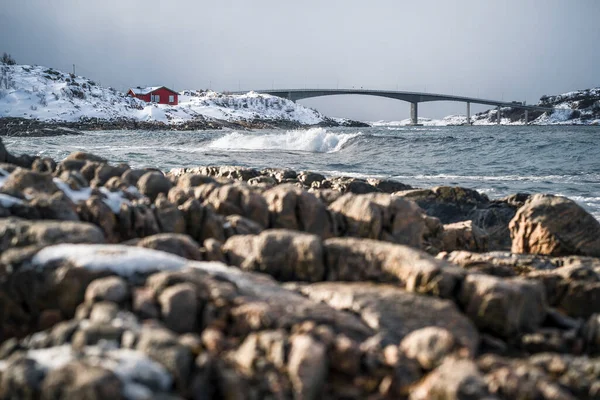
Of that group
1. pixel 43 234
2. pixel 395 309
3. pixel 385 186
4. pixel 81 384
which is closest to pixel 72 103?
pixel 385 186

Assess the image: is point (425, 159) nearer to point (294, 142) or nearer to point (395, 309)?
point (294, 142)

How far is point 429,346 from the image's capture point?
3.53m

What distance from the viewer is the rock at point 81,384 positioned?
9.32 ft

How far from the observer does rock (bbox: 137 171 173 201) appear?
746 cm

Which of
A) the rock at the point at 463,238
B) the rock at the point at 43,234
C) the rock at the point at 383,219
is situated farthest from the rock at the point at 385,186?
the rock at the point at 43,234

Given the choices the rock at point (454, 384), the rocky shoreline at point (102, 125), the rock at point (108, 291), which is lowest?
the rock at point (454, 384)

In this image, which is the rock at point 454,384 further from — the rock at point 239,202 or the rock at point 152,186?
the rock at point 152,186

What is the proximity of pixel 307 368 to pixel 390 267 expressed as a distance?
5.73 feet

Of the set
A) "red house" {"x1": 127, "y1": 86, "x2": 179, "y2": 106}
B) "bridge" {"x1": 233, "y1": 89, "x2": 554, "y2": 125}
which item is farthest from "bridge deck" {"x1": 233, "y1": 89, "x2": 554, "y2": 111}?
"red house" {"x1": 127, "y1": 86, "x2": 179, "y2": 106}

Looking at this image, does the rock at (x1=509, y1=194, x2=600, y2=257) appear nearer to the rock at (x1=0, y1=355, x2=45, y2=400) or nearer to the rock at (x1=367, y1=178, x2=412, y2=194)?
the rock at (x1=367, y1=178, x2=412, y2=194)

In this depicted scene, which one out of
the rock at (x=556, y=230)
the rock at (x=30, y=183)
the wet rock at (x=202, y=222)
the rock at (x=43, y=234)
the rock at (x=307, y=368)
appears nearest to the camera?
the rock at (x=307, y=368)

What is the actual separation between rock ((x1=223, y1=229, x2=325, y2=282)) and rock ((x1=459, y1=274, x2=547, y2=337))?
1259mm

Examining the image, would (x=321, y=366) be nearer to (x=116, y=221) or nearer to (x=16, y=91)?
(x=116, y=221)

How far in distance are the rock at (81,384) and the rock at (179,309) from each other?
754 mm
